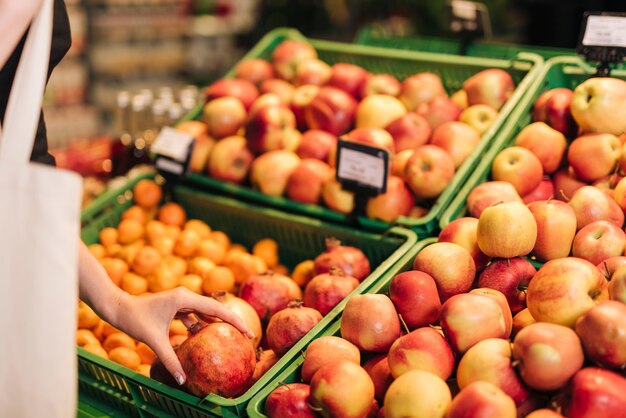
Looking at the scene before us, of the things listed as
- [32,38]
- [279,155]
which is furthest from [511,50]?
[32,38]

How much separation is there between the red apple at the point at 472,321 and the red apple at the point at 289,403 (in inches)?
13.4

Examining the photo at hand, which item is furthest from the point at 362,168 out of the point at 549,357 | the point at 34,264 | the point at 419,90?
the point at 34,264

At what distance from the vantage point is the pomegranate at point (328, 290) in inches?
72.3

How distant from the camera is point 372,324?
1552 millimetres

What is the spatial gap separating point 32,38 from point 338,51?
7.05 ft

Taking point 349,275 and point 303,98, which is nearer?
point 349,275

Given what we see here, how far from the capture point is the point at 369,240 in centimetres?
215

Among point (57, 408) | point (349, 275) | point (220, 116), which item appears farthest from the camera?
point (220, 116)

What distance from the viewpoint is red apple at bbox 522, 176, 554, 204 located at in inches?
80.0

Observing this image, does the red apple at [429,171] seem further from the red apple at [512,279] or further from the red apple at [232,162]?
the red apple at [232,162]

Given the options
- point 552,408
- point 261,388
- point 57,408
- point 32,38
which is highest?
point 32,38

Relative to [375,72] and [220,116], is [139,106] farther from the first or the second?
[375,72]

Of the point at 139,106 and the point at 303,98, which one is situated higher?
the point at 303,98

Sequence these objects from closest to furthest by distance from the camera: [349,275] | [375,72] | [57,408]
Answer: [57,408], [349,275], [375,72]
